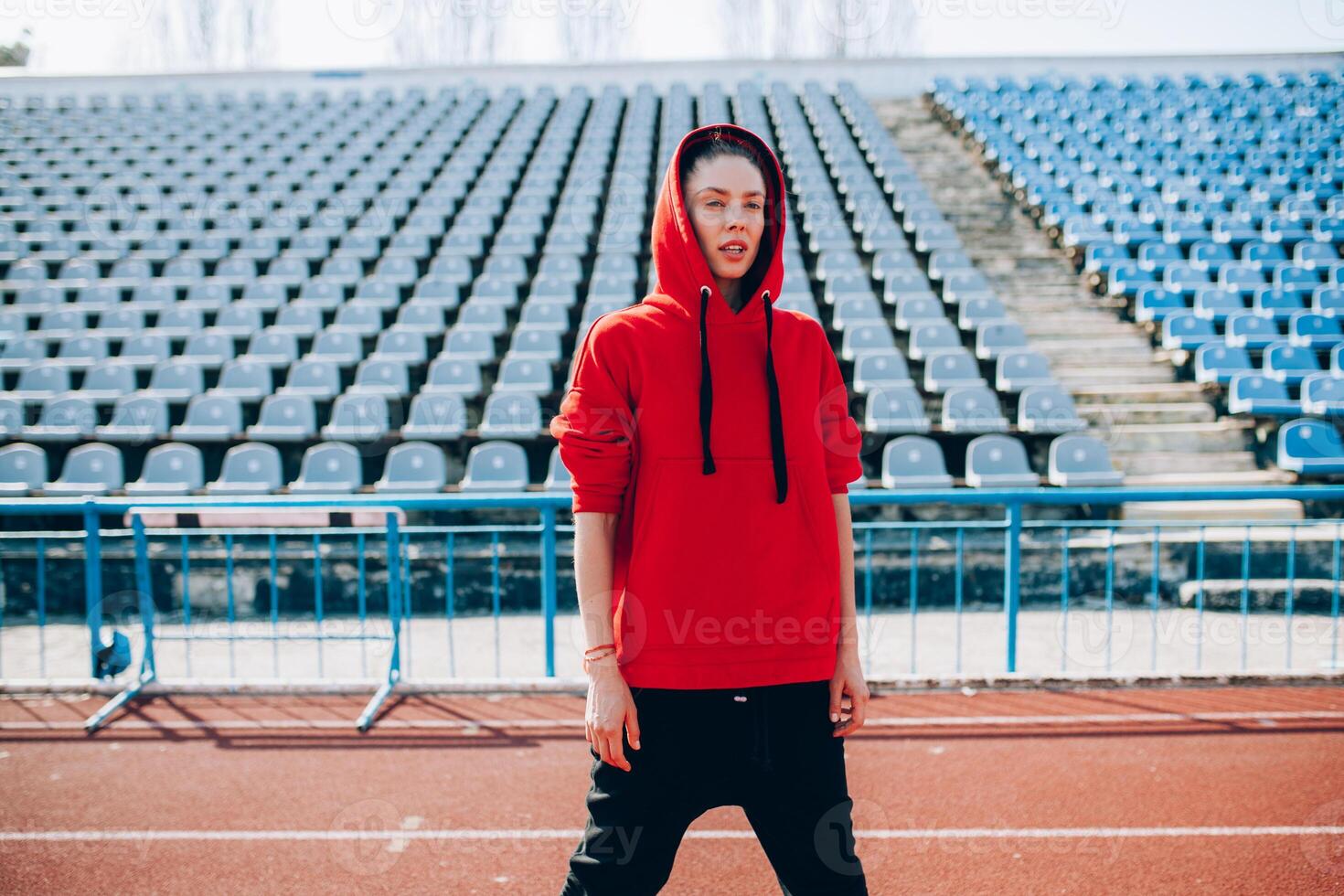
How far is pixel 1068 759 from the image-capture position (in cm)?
388

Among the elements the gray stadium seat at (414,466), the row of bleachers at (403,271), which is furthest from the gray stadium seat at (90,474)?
the gray stadium seat at (414,466)

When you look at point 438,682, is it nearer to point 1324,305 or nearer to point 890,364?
point 890,364

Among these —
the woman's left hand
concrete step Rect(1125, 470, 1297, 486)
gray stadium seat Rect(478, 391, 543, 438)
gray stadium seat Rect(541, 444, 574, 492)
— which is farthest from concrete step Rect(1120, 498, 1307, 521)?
the woman's left hand

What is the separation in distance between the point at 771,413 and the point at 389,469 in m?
6.16

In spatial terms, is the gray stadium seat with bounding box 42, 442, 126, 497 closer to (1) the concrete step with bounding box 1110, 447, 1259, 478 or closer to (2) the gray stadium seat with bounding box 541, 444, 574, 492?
(2) the gray stadium seat with bounding box 541, 444, 574, 492

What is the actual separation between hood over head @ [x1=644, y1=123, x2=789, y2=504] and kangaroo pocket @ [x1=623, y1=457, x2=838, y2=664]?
0.04m

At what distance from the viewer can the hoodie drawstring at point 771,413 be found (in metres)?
1.57

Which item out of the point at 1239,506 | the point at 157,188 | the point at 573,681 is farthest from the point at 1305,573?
the point at 157,188

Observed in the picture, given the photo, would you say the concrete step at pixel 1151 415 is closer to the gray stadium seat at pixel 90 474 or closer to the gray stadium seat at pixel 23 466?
the gray stadium seat at pixel 90 474

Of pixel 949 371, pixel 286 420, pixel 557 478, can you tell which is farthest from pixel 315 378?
pixel 949 371

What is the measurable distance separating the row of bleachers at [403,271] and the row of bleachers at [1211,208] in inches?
76.3

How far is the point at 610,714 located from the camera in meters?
1.55

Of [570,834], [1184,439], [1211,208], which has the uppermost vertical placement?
[1211,208]

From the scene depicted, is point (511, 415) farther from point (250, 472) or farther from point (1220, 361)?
point (1220, 361)
